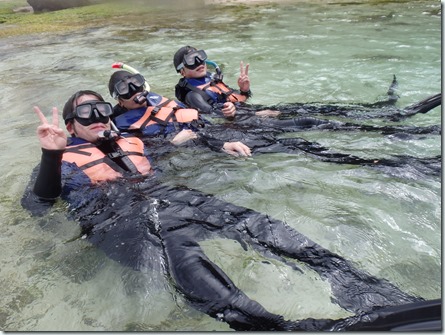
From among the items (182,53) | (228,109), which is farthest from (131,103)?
(182,53)

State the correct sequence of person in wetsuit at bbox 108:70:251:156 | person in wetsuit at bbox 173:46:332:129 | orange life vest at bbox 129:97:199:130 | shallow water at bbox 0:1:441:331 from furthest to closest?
person in wetsuit at bbox 173:46:332:129, orange life vest at bbox 129:97:199:130, person in wetsuit at bbox 108:70:251:156, shallow water at bbox 0:1:441:331

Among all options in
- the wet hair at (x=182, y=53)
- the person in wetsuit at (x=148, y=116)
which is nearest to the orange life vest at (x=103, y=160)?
the person in wetsuit at (x=148, y=116)

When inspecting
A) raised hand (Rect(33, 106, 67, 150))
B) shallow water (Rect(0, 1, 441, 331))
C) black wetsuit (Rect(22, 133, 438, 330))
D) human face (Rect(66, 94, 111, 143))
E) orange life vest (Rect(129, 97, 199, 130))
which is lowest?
shallow water (Rect(0, 1, 441, 331))

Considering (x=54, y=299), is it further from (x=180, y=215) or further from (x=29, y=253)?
(x=180, y=215)

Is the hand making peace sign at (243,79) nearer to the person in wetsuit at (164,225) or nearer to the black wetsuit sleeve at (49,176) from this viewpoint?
the person in wetsuit at (164,225)

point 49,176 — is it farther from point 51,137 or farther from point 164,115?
point 164,115

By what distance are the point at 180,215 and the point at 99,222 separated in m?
0.73

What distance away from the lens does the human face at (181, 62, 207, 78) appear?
5657mm

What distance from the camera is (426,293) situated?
8.18 ft

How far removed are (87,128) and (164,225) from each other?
141 cm

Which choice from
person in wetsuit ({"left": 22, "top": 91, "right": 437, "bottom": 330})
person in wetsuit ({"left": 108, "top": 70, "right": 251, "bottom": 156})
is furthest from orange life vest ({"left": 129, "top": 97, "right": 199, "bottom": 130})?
person in wetsuit ({"left": 22, "top": 91, "right": 437, "bottom": 330})

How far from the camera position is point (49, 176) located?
314cm

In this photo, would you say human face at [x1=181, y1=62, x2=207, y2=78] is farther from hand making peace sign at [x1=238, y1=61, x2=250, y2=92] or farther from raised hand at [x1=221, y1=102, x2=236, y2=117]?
raised hand at [x1=221, y1=102, x2=236, y2=117]

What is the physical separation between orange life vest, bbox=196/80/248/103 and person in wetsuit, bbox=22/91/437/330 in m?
2.04
